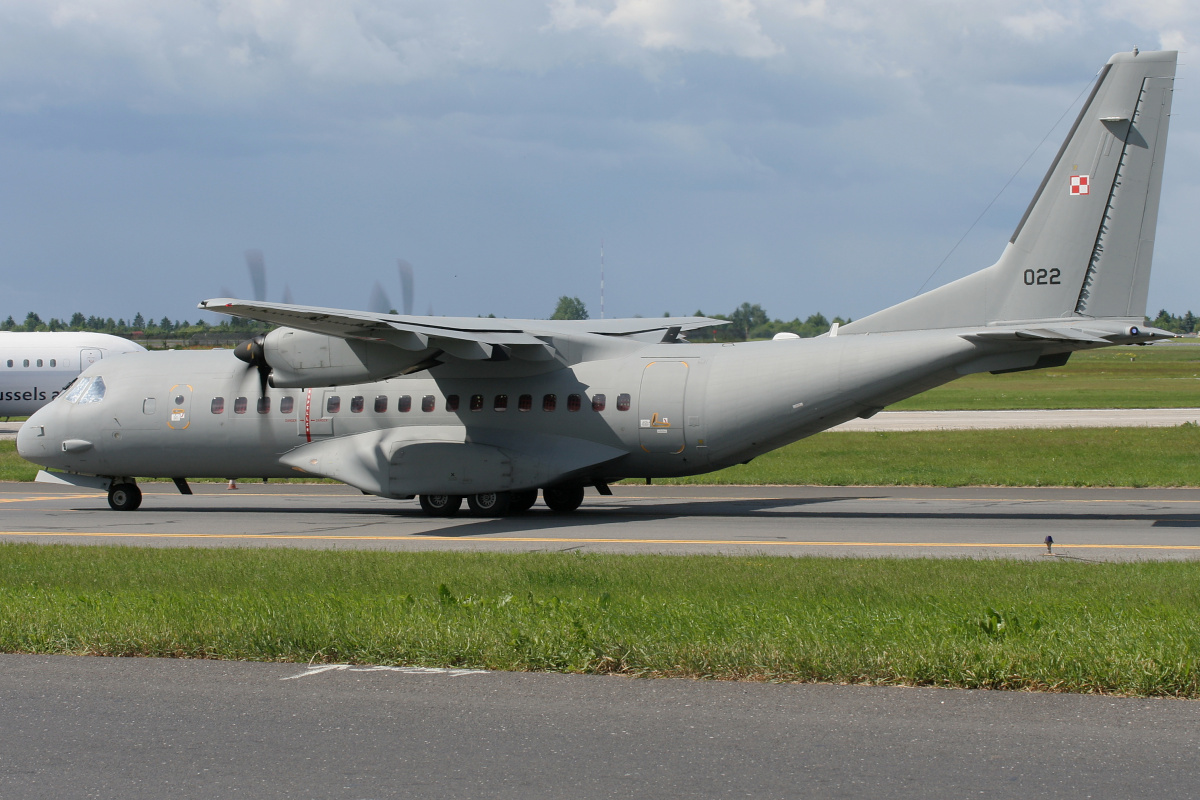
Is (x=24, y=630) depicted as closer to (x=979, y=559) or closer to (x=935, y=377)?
(x=979, y=559)

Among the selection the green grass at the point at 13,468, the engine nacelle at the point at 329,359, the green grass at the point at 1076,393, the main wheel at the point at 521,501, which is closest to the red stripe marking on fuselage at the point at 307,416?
the engine nacelle at the point at 329,359

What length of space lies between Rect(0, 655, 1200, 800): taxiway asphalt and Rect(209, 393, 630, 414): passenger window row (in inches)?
480

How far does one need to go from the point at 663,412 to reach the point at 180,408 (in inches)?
396

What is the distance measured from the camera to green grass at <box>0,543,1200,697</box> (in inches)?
329

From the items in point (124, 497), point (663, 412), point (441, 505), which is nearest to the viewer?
point (663, 412)

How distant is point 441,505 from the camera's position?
864 inches

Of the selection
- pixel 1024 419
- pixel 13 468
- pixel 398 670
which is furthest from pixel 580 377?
pixel 1024 419

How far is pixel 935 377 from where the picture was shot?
1873 centimetres

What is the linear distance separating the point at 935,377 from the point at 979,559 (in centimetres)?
481

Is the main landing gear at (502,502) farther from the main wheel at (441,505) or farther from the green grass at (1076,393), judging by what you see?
the green grass at (1076,393)

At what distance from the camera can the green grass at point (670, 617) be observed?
8.37 meters

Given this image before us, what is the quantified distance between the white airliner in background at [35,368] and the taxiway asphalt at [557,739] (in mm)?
44620

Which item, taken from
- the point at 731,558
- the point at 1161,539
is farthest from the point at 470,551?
the point at 1161,539

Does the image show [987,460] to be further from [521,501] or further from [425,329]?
[425,329]
